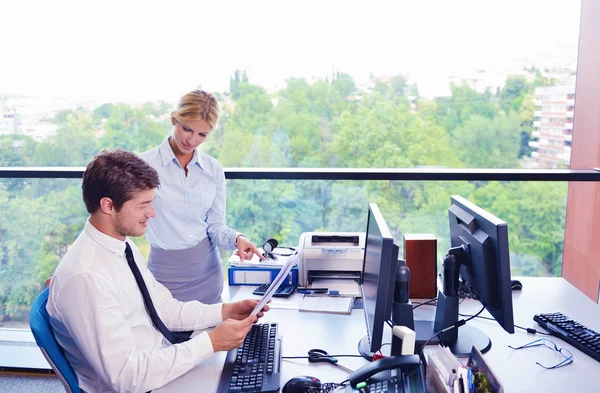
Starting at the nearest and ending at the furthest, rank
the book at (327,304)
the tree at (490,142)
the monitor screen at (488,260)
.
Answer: the monitor screen at (488,260)
the book at (327,304)
the tree at (490,142)

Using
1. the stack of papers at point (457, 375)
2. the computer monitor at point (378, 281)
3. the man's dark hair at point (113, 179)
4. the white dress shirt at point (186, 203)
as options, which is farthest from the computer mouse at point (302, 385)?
the white dress shirt at point (186, 203)

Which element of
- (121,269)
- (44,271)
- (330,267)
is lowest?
(44,271)

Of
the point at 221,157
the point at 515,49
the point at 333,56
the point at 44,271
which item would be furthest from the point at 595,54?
the point at 44,271

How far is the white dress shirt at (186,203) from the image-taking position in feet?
7.45

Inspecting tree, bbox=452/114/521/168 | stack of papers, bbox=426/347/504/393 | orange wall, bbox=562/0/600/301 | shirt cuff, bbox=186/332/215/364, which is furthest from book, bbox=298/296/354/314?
tree, bbox=452/114/521/168

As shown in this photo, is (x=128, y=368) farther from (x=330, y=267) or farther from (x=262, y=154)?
(x=262, y=154)

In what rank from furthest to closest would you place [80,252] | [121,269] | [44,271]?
[44,271], [121,269], [80,252]

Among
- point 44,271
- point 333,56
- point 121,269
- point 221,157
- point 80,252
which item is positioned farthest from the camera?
point 333,56

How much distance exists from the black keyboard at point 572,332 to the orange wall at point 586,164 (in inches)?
68.7

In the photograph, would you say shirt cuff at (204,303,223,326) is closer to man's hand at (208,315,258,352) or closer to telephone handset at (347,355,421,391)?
man's hand at (208,315,258,352)

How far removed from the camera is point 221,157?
3.89m

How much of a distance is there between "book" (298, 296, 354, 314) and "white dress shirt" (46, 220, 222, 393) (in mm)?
586

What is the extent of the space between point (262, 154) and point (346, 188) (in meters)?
0.93

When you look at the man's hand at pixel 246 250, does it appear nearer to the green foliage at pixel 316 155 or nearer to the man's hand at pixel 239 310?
the man's hand at pixel 239 310
